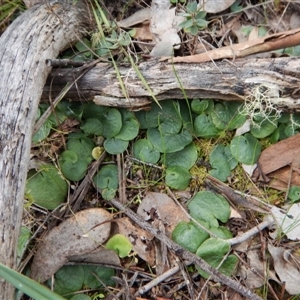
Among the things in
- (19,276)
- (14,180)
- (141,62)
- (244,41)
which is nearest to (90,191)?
(14,180)

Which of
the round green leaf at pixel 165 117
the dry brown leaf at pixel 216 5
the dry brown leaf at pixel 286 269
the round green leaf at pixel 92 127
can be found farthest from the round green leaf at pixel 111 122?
the dry brown leaf at pixel 286 269

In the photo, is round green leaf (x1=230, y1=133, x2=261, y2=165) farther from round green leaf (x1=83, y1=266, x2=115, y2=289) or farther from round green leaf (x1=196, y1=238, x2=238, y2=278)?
round green leaf (x1=83, y1=266, x2=115, y2=289)

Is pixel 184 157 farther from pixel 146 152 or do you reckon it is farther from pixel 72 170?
pixel 72 170

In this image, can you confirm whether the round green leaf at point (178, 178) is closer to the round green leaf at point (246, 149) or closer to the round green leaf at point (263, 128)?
the round green leaf at point (246, 149)

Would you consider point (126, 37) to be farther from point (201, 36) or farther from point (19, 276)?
point (19, 276)

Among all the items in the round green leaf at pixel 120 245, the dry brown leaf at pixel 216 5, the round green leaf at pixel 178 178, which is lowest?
the round green leaf at pixel 120 245

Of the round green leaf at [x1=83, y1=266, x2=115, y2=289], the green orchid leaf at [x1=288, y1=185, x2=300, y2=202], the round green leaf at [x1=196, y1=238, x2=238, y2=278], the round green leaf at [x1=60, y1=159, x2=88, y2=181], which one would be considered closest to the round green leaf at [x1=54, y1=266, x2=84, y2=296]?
the round green leaf at [x1=83, y1=266, x2=115, y2=289]

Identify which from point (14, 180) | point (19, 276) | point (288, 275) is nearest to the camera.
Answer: point (19, 276)
